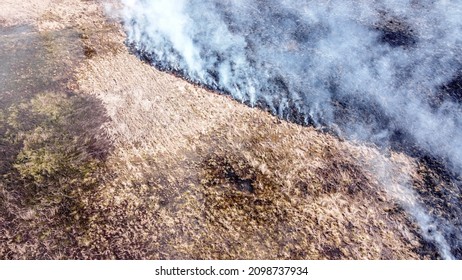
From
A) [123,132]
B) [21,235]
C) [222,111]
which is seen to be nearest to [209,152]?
[222,111]

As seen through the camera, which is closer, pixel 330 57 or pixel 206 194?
pixel 206 194

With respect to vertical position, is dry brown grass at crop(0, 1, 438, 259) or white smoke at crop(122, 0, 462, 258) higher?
white smoke at crop(122, 0, 462, 258)

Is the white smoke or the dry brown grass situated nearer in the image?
the dry brown grass

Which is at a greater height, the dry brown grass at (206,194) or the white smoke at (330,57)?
the white smoke at (330,57)

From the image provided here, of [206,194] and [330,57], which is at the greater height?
[330,57]
